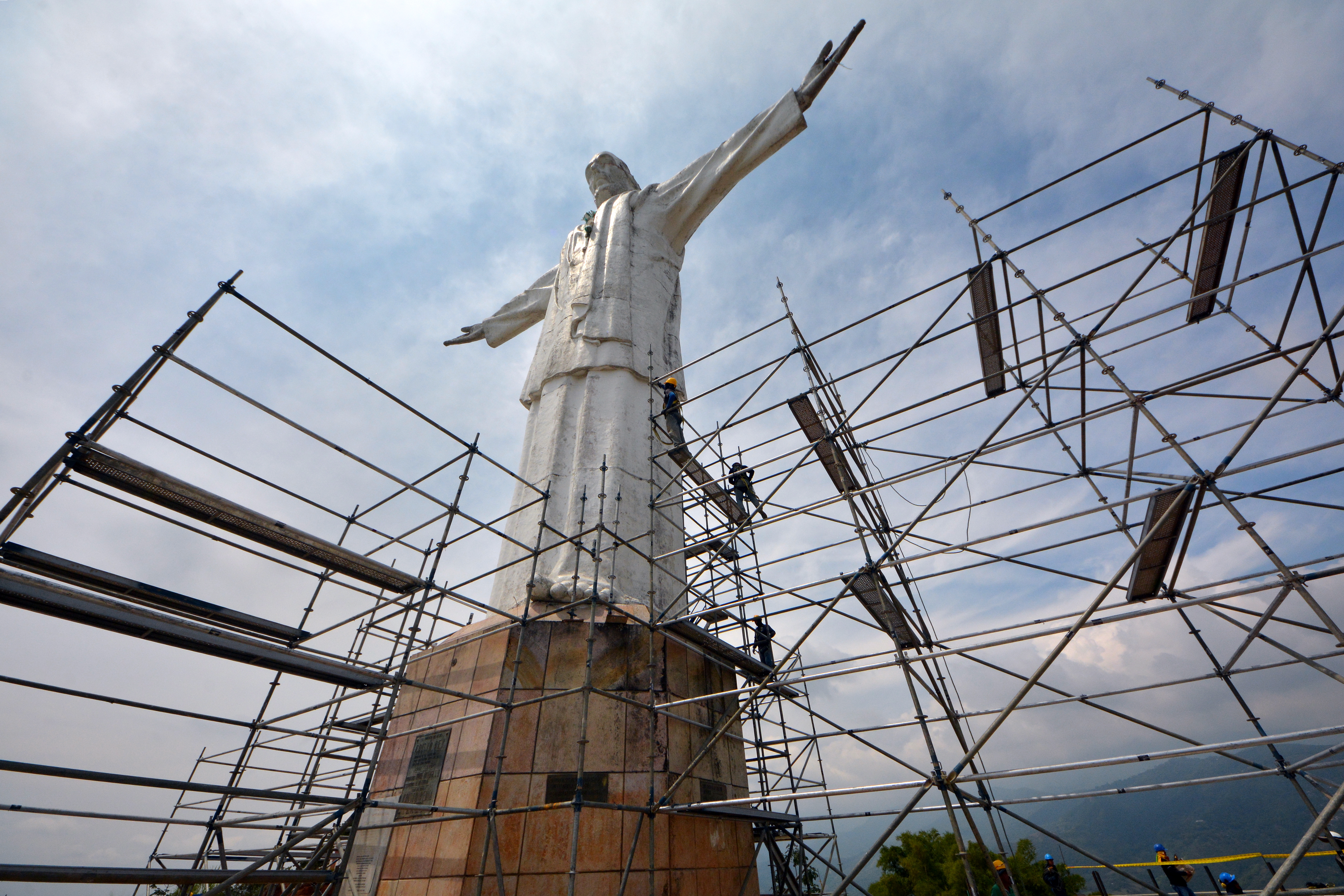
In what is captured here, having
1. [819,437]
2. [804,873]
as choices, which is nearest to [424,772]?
[804,873]

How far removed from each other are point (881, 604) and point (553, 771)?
4.38 meters

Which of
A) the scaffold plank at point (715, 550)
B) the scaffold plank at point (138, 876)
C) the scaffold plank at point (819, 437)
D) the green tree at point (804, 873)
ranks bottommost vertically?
the scaffold plank at point (138, 876)

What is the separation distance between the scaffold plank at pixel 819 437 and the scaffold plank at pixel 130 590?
263 inches

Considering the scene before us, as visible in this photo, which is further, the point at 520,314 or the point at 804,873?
the point at 520,314

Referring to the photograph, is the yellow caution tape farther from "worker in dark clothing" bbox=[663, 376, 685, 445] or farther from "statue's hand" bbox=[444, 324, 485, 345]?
"statue's hand" bbox=[444, 324, 485, 345]

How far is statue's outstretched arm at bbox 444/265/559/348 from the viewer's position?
14094mm

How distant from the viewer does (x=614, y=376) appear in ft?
34.3

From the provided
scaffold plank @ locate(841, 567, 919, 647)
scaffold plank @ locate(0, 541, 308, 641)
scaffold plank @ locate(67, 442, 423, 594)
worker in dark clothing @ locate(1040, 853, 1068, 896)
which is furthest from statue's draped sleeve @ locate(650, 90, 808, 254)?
worker in dark clothing @ locate(1040, 853, 1068, 896)

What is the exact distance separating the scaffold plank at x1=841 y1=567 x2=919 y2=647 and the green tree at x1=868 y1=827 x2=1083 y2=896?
1166 cm

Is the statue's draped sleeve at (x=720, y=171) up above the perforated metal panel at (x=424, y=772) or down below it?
above

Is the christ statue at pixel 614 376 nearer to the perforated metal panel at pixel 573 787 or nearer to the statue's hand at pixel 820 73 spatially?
the statue's hand at pixel 820 73

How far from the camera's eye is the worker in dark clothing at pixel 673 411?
34.1 feet

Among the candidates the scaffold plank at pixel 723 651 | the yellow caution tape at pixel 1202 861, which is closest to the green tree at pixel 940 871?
the yellow caution tape at pixel 1202 861

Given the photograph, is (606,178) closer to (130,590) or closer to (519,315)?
(519,315)
